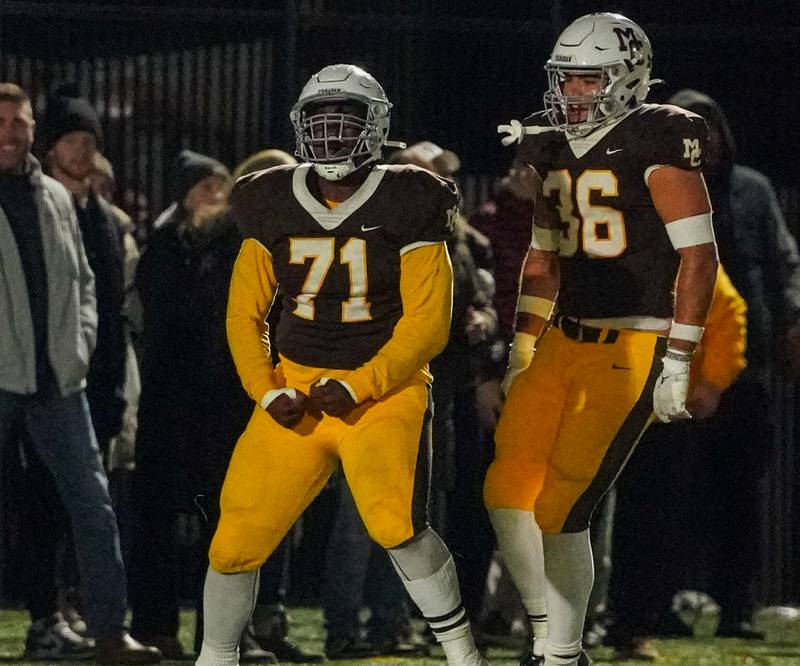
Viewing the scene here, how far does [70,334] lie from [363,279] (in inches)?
65.2

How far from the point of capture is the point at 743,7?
10.2 metres

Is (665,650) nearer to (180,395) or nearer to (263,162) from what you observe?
(180,395)

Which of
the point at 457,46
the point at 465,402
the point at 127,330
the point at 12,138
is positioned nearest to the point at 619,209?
the point at 465,402

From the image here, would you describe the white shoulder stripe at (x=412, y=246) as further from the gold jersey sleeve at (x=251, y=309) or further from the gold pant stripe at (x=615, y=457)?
the gold pant stripe at (x=615, y=457)

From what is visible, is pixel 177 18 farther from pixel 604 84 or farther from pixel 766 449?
pixel 604 84

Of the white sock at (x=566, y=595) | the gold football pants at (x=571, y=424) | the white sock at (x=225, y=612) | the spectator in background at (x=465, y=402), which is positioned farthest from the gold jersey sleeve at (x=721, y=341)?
the white sock at (x=225, y=612)

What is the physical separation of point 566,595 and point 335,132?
1.41 metres

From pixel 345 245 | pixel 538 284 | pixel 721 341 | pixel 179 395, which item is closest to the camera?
pixel 345 245

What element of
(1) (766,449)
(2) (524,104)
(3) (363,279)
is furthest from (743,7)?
(3) (363,279)

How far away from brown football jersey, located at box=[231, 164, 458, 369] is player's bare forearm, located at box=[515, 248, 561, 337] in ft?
1.57

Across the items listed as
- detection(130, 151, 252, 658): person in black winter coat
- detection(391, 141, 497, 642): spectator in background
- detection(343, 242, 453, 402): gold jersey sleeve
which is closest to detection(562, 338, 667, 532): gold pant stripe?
detection(343, 242, 453, 402): gold jersey sleeve

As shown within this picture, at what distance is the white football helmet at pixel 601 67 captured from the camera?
621 centimetres

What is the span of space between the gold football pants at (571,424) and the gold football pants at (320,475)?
15.3 inches

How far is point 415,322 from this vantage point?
6.01m
